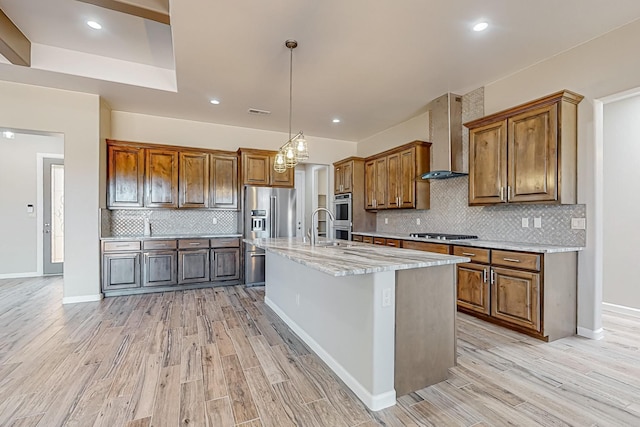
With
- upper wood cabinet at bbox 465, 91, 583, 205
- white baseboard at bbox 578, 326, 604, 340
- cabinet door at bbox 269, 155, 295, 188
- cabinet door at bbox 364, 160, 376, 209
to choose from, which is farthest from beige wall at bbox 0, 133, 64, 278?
white baseboard at bbox 578, 326, 604, 340

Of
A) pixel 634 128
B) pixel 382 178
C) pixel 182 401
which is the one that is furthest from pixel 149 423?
pixel 634 128

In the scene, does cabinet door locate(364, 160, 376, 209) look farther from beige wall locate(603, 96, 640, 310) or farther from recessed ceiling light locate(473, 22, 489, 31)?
beige wall locate(603, 96, 640, 310)

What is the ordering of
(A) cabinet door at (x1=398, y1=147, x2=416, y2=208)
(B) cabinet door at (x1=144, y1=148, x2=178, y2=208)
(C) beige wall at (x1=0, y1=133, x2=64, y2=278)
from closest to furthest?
(A) cabinet door at (x1=398, y1=147, x2=416, y2=208) < (B) cabinet door at (x1=144, y1=148, x2=178, y2=208) < (C) beige wall at (x1=0, y1=133, x2=64, y2=278)

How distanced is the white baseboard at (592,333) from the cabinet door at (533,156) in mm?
1298

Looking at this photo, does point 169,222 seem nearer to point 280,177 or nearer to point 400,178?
point 280,177

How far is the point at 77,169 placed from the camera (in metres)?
4.03

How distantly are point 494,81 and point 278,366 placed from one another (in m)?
3.96

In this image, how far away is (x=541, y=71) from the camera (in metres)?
3.20

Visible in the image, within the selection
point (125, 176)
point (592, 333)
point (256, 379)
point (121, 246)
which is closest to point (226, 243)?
point (121, 246)

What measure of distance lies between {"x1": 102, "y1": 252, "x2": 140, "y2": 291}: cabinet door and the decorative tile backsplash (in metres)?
0.41

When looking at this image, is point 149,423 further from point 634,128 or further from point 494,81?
point 634,128

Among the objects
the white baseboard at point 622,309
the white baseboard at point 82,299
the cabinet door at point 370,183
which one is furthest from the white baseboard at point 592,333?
the white baseboard at point 82,299

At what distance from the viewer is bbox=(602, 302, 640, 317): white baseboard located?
349 cm

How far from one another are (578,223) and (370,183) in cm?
322
